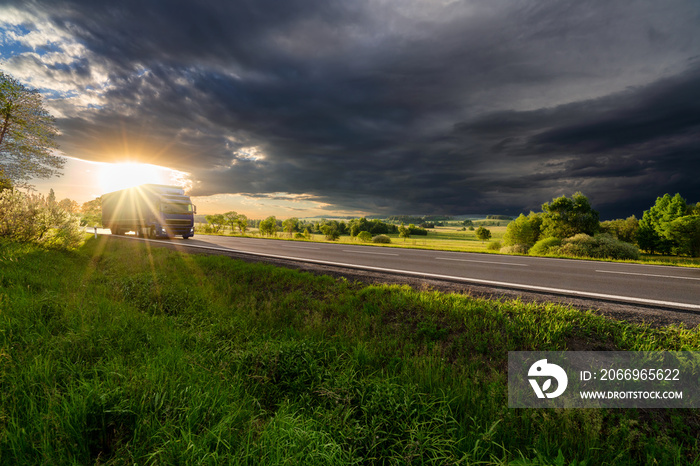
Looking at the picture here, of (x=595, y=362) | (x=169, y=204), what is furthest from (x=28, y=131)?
(x=595, y=362)

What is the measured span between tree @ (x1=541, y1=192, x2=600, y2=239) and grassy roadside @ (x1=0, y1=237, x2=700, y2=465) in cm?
2975

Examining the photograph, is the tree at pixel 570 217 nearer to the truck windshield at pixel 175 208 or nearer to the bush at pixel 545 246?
the bush at pixel 545 246

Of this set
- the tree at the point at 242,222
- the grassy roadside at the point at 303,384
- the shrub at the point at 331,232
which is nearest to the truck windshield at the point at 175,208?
the grassy roadside at the point at 303,384

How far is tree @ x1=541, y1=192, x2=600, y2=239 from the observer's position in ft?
92.5

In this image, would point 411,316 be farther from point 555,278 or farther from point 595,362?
point 555,278

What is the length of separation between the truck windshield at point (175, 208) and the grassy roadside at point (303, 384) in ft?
62.2

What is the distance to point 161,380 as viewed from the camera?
9.21 feet

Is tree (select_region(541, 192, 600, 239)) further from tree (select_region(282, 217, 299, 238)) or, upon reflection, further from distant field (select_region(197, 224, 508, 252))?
tree (select_region(282, 217, 299, 238))

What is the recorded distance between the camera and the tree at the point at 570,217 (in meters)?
28.2

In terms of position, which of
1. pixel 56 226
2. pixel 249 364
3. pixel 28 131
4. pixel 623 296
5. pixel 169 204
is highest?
pixel 28 131

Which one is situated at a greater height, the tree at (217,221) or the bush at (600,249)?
the tree at (217,221)

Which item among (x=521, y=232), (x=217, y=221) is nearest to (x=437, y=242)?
(x=521, y=232)

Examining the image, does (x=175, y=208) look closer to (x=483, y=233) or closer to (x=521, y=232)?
(x=521, y=232)

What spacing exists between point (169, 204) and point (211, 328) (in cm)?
2264
